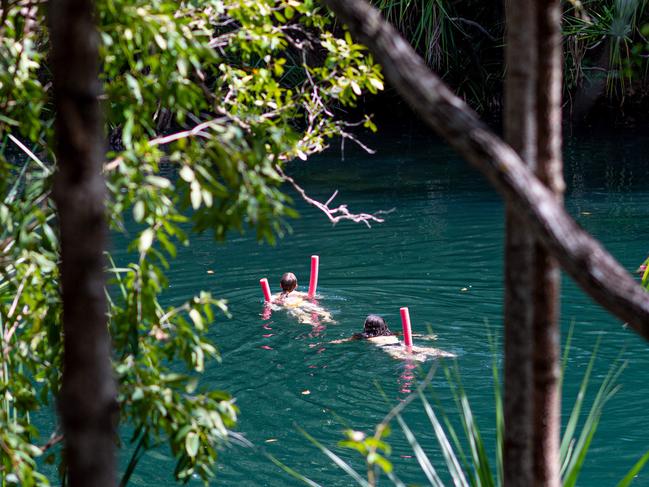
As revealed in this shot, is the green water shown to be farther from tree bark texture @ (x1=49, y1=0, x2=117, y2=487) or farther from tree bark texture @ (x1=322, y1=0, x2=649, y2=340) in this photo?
tree bark texture @ (x1=49, y1=0, x2=117, y2=487)

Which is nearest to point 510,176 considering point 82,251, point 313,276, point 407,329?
point 82,251

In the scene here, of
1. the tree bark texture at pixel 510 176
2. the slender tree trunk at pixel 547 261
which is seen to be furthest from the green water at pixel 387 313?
the tree bark texture at pixel 510 176

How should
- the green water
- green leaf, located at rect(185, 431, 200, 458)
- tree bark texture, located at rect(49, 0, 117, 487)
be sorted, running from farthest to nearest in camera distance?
the green water → green leaf, located at rect(185, 431, 200, 458) → tree bark texture, located at rect(49, 0, 117, 487)

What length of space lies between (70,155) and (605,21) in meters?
16.7

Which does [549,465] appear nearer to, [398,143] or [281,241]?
[281,241]

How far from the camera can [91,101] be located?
127 cm

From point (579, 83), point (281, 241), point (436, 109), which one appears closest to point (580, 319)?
point (281, 241)

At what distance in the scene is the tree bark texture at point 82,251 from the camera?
125 cm

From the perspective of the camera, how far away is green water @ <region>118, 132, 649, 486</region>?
7.11 meters

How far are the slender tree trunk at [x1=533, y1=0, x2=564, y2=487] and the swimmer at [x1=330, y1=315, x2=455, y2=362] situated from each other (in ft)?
19.1

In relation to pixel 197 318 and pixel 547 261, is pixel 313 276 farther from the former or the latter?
pixel 547 261

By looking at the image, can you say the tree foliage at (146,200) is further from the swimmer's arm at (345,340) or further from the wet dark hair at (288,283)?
the wet dark hair at (288,283)

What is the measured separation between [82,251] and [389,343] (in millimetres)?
7602

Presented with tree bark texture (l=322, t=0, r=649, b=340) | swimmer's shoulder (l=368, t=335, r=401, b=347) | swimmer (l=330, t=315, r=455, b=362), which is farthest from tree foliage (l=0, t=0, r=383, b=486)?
swimmer's shoulder (l=368, t=335, r=401, b=347)
